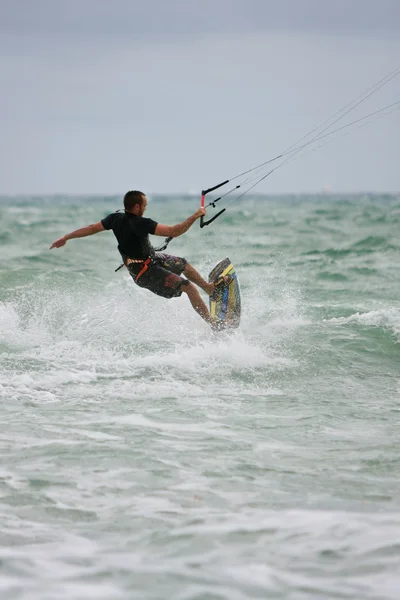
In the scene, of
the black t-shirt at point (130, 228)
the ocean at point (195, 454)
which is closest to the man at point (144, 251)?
the black t-shirt at point (130, 228)

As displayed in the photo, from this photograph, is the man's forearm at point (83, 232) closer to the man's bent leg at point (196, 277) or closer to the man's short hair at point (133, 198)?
the man's short hair at point (133, 198)

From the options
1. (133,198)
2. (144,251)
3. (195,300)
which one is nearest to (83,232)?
(133,198)

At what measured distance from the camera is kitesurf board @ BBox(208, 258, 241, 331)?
962 cm

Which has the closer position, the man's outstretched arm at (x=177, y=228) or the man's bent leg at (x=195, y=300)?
the man's outstretched arm at (x=177, y=228)

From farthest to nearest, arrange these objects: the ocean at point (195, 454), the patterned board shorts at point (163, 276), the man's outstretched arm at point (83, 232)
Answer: the patterned board shorts at point (163, 276) → the man's outstretched arm at point (83, 232) → the ocean at point (195, 454)

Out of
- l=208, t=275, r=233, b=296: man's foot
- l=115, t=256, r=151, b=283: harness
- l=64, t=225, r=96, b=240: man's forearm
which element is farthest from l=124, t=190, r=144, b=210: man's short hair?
l=208, t=275, r=233, b=296: man's foot

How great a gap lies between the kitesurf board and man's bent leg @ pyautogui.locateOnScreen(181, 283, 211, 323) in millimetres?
128

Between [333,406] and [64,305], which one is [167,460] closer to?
[333,406]

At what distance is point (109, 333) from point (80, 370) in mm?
2153

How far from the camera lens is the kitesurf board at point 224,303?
379 inches

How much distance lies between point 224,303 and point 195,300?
54cm

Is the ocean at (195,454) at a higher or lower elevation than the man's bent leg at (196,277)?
lower

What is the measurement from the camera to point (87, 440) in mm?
5965

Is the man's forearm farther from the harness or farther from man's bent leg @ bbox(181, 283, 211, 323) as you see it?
man's bent leg @ bbox(181, 283, 211, 323)
